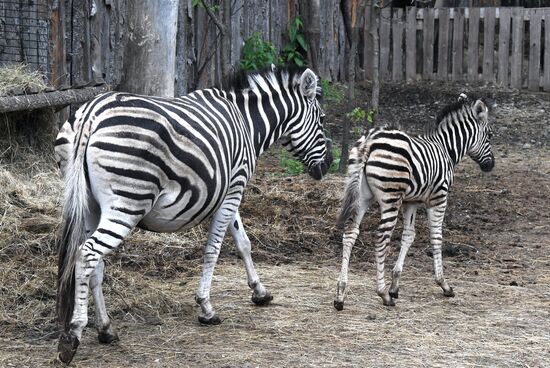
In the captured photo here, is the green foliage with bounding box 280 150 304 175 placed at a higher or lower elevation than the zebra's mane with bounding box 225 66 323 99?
lower

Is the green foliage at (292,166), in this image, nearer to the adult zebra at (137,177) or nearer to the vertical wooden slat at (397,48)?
the adult zebra at (137,177)

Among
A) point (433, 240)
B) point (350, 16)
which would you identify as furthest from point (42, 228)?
point (350, 16)

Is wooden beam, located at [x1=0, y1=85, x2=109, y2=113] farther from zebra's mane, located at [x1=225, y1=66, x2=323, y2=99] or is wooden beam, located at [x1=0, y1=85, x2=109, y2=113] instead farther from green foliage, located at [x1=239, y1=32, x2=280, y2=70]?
green foliage, located at [x1=239, y1=32, x2=280, y2=70]

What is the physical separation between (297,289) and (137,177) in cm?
263

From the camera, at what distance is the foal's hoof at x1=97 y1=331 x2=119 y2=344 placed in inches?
261

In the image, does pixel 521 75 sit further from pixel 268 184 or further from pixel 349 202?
pixel 349 202

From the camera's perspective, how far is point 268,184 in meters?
11.7

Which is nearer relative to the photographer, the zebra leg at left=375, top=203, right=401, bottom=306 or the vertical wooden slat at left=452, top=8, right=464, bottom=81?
the zebra leg at left=375, top=203, right=401, bottom=306


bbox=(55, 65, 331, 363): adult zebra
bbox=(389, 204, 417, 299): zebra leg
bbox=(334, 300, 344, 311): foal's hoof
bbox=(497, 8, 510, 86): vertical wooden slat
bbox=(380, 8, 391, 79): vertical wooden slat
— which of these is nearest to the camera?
bbox=(55, 65, 331, 363): adult zebra

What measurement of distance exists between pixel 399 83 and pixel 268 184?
7.54 m

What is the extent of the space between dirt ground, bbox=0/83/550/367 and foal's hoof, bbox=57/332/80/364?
19 centimetres

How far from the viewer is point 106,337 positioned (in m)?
6.64

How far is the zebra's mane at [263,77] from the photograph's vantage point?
7797 mm

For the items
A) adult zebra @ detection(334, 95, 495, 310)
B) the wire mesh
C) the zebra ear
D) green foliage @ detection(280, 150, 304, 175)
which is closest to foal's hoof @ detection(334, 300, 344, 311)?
adult zebra @ detection(334, 95, 495, 310)
